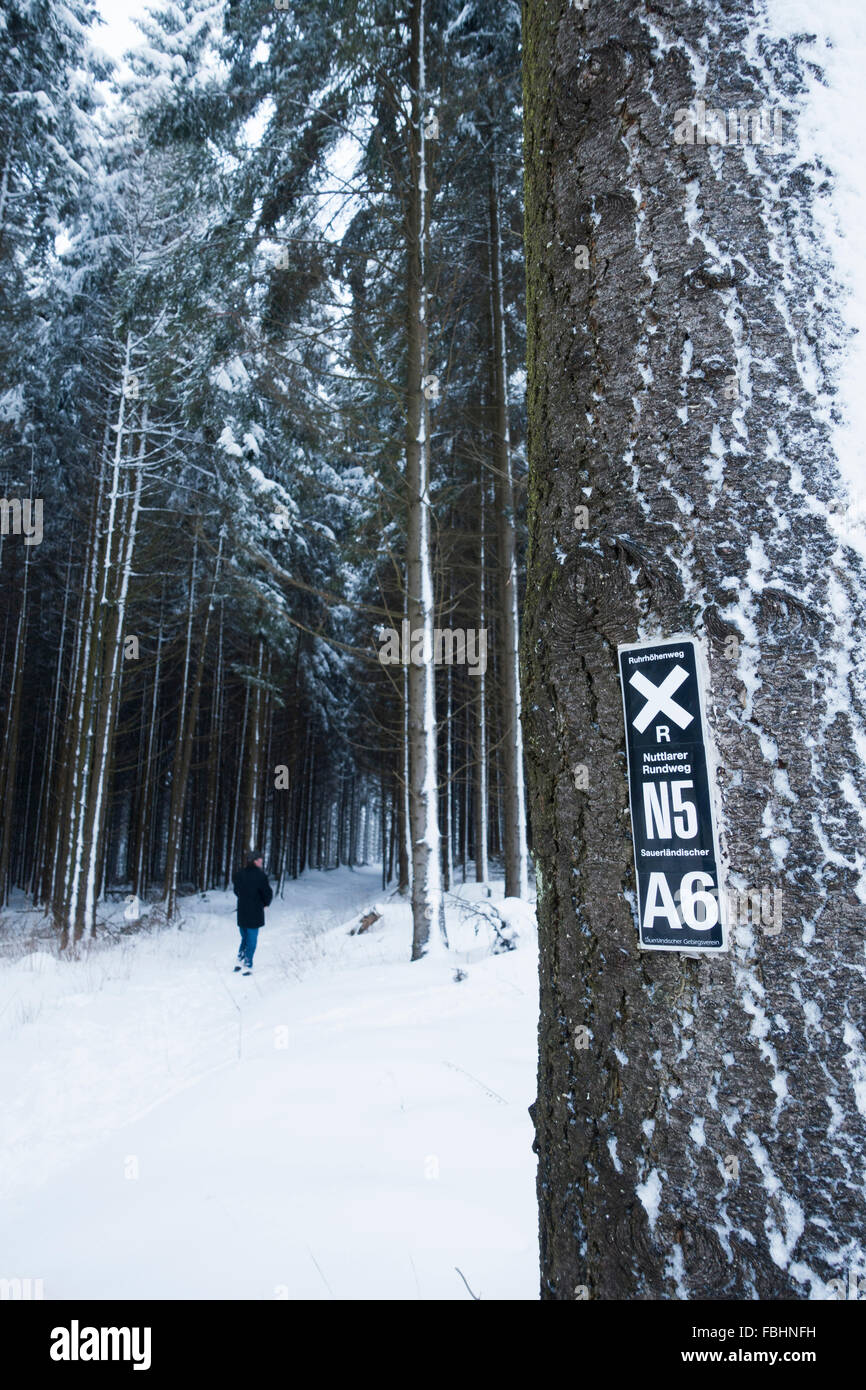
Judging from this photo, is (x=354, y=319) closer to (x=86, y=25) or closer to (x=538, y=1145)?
(x=86, y=25)

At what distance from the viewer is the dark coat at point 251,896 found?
40.2 ft

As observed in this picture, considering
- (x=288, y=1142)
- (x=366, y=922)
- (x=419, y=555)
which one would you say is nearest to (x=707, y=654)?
(x=288, y=1142)

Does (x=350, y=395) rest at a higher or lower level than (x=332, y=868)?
higher

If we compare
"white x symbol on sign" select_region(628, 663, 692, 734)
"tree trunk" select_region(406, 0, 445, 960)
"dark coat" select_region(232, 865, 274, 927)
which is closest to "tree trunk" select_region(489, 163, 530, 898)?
"tree trunk" select_region(406, 0, 445, 960)

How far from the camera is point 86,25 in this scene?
502 inches

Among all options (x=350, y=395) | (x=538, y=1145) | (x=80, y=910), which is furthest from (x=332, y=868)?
(x=538, y=1145)

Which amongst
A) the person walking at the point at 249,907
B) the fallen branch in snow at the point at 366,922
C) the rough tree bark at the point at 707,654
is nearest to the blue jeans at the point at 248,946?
the person walking at the point at 249,907

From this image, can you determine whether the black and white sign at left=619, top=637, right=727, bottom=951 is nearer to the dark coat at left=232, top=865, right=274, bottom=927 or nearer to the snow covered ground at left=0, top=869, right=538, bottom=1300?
the snow covered ground at left=0, top=869, right=538, bottom=1300

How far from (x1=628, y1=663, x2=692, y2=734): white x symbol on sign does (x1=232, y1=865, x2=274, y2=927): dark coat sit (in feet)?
38.5

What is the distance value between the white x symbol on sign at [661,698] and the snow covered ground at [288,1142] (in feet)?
6.56

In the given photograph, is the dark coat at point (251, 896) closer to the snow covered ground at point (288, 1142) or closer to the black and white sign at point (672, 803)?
the snow covered ground at point (288, 1142)

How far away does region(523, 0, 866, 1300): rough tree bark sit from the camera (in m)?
1.00

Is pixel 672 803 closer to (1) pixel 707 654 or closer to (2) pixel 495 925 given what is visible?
(1) pixel 707 654
